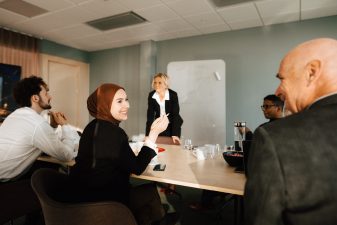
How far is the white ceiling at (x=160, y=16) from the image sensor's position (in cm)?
337

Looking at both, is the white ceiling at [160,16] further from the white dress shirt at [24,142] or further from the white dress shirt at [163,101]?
the white dress shirt at [24,142]

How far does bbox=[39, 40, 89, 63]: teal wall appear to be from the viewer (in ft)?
16.8

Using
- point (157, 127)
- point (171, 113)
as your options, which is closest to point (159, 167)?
point (157, 127)

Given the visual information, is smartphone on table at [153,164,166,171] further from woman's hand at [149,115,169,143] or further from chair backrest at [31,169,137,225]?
chair backrest at [31,169,137,225]

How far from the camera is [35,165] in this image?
Answer: 2207 mm

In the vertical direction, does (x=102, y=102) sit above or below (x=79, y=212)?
above

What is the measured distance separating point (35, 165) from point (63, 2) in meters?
2.28

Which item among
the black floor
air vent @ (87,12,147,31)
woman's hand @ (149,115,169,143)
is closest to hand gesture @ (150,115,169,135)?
woman's hand @ (149,115,169,143)

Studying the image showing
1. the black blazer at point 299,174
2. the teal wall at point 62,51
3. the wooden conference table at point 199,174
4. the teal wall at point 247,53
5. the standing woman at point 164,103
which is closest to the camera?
the black blazer at point 299,174

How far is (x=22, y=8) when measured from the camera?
3561 millimetres

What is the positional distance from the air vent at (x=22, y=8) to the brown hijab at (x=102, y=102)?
2712mm

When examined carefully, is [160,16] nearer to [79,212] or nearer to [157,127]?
[157,127]

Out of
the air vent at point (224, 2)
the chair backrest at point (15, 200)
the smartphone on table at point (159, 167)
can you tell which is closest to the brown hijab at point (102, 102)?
the smartphone on table at point (159, 167)

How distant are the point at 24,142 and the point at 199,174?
1.33m
